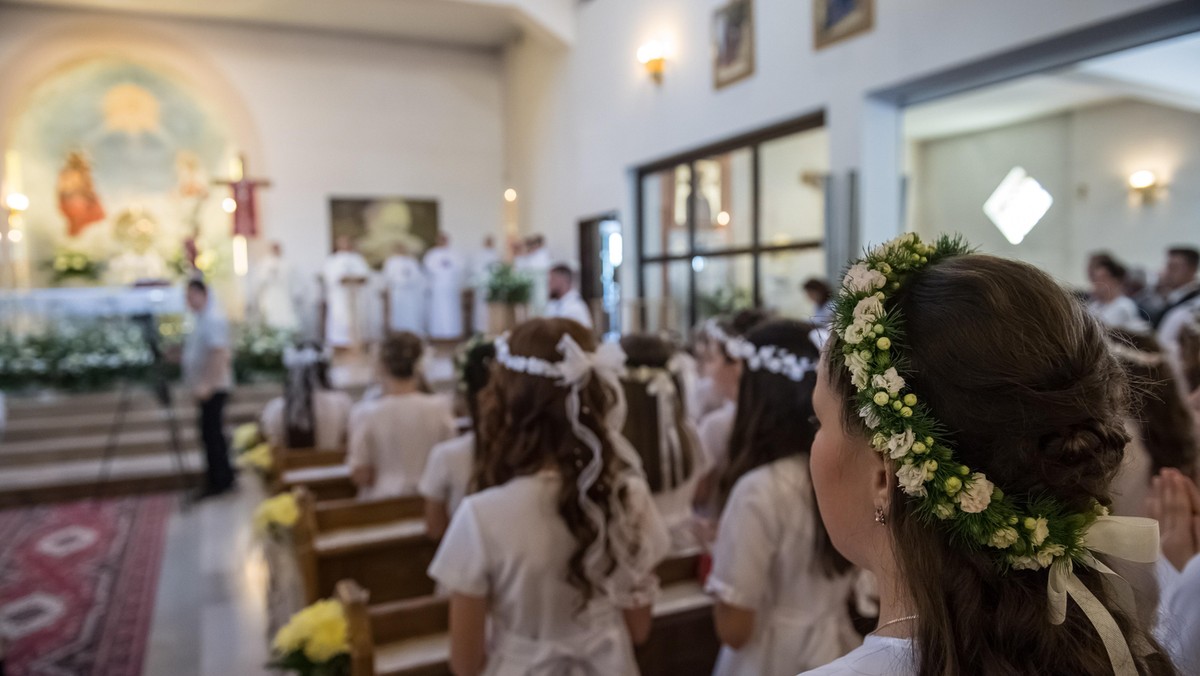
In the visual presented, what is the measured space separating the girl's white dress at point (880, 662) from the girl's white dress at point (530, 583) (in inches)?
39.8

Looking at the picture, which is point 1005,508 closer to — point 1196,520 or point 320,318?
point 1196,520

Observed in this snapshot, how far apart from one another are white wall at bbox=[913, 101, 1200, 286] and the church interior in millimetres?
47

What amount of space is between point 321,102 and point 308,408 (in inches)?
408

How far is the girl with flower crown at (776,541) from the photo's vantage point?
1.83 m

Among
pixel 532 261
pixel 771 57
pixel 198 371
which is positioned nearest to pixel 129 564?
pixel 198 371

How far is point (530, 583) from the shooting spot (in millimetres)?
1783

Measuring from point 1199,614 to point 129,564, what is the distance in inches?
224

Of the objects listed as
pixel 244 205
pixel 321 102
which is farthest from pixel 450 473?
pixel 321 102

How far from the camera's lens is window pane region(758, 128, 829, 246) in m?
7.18

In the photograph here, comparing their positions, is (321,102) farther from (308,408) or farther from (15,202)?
(308,408)

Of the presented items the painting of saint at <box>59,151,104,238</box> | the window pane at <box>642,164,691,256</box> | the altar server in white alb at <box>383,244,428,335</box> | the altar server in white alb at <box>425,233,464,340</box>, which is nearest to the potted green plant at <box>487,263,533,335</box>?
the altar server in white alb at <box>425,233,464,340</box>

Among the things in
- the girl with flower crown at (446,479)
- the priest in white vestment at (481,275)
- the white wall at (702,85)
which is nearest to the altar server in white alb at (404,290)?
the priest in white vestment at (481,275)

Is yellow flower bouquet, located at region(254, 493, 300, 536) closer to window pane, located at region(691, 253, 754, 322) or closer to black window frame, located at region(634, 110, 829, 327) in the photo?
black window frame, located at region(634, 110, 829, 327)

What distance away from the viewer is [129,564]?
16.9 feet
